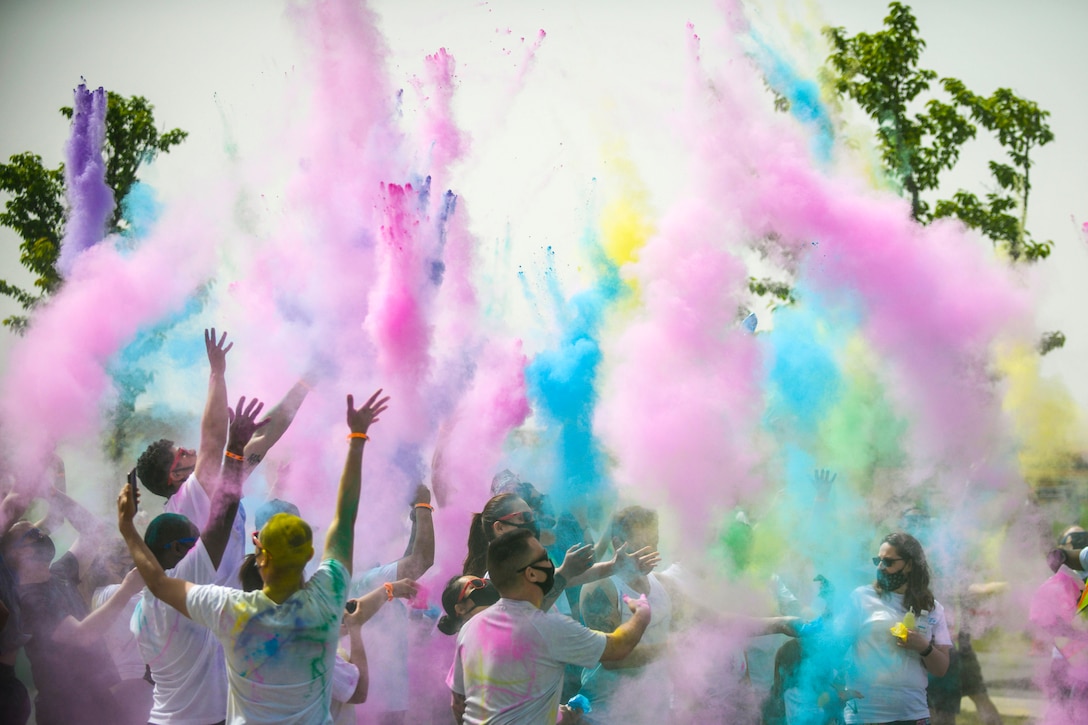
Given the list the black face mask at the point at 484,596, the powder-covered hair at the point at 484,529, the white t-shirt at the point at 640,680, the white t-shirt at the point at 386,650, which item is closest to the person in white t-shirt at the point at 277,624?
the black face mask at the point at 484,596

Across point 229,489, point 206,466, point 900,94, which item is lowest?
point 229,489

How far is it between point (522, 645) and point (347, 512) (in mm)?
735

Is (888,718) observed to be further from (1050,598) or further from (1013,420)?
(1013,420)

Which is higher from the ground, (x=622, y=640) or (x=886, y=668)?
(x=622, y=640)

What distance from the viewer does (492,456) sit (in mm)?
6445

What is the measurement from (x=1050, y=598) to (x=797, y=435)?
1.78 metres

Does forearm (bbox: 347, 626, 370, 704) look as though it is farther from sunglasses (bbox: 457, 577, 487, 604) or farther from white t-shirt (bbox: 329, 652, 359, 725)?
sunglasses (bbox: 457, 577, 487, 604)

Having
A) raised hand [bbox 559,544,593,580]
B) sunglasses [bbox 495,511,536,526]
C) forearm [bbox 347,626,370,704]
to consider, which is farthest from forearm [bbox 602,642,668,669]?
forearm [bbox 347,626,370,704]

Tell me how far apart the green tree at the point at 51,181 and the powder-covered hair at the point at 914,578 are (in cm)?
644

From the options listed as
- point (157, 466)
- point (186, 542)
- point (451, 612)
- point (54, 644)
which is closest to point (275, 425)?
point (157, 466)

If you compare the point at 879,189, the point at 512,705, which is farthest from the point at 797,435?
the point at 512,705

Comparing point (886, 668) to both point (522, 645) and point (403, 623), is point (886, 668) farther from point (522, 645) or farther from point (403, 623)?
point (403, 623)

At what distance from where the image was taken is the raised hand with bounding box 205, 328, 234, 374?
4.38 meters

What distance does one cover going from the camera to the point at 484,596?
13.5 feet
